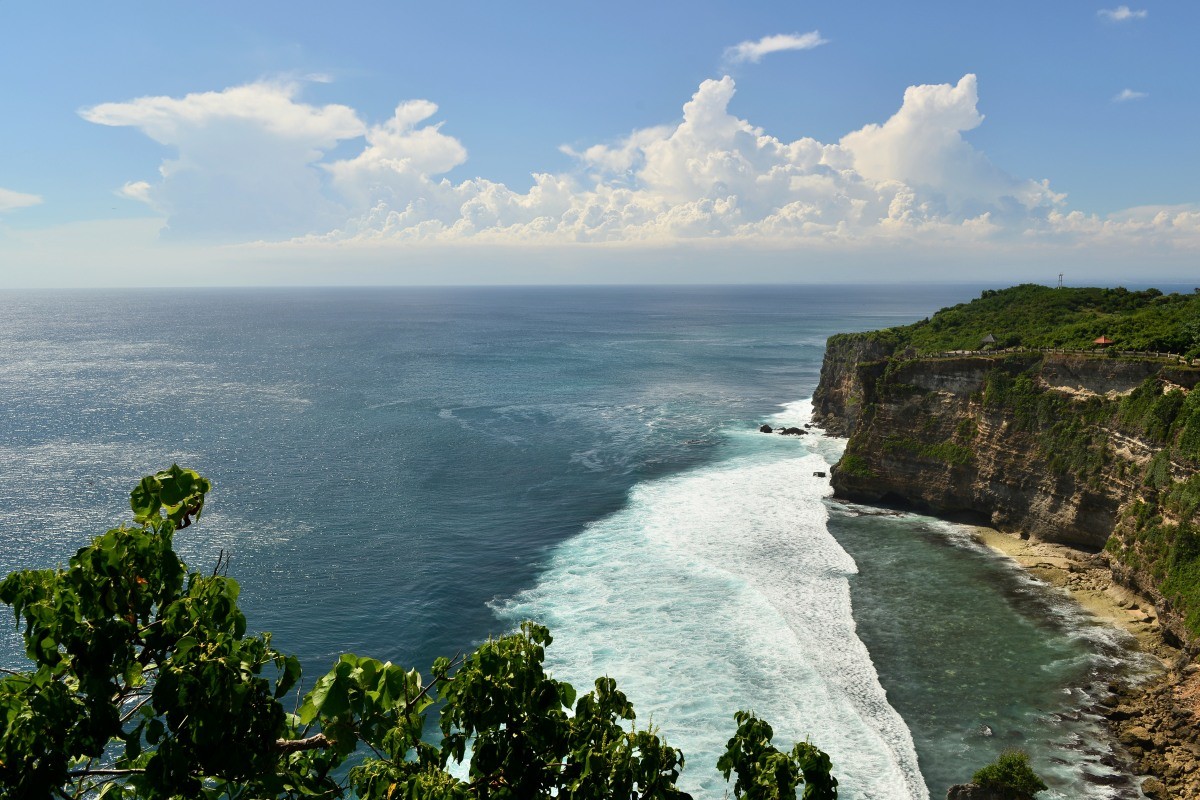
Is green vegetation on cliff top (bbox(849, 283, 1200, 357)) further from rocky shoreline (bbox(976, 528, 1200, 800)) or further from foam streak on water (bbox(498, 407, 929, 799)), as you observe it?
foam streak on water (bbox(498, 407, 929, 799))

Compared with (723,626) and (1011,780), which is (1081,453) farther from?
(1011,780)

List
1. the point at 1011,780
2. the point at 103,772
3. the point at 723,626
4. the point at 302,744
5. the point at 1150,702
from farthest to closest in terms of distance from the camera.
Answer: the point at 723,626
the point at 1150,702
the point at 1011,780
the point at 302,744
the point at 103,772

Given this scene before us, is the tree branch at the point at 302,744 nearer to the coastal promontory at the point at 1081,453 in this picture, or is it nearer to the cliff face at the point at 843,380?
the coastal promontory at the point at 1081,453

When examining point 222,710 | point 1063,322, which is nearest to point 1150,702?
point 222,710

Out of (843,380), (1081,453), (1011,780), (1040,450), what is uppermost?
(843,380)

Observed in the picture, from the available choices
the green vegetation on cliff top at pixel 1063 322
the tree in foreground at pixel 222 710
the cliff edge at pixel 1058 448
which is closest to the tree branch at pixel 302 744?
the tree in foreground at pixel 222 710

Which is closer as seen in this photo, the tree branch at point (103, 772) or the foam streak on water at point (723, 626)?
the tree branch at point (103, 772)

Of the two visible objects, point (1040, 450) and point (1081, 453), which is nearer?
point (1081, 453)
